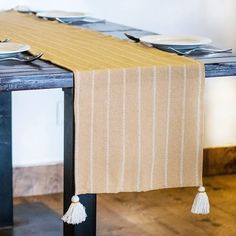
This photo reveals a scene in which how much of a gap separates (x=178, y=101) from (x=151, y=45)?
355 mm

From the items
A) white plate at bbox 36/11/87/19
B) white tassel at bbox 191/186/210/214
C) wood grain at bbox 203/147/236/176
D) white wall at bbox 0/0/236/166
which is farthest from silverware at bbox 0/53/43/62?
wood grain at bbox 203/147/236/176

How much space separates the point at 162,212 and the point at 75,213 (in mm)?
1127

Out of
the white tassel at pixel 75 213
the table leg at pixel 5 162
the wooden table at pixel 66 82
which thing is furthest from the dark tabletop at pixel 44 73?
the table leg at pixel 5 162

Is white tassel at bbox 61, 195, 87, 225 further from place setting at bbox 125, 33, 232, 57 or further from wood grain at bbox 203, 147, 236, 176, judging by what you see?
wood grain at bbox 203, 147, 236, 176

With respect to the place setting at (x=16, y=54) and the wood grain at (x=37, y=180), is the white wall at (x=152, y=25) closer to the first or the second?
the wood grain at (x=37, y=180)

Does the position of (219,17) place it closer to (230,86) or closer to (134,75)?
(230,86)

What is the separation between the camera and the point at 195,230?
253 cm

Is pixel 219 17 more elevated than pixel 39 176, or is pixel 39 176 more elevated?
pixel 219 17

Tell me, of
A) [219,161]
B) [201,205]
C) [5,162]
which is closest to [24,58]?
[201,205]

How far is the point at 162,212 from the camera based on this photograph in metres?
2.73

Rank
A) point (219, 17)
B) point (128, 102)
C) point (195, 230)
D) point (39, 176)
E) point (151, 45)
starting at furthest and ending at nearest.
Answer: point (219, 17) < point (39, 176) < point (195, 230) < point (151, 45) < point (128, 102)

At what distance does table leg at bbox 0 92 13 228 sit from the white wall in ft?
1.19

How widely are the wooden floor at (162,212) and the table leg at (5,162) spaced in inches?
6.3

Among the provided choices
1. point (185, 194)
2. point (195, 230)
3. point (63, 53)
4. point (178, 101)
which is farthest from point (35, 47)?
point (185, 194)
